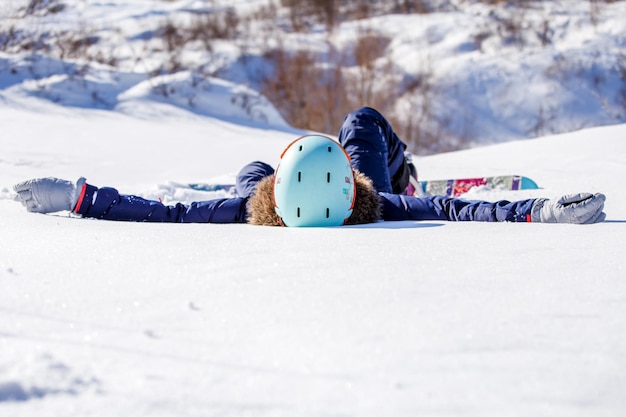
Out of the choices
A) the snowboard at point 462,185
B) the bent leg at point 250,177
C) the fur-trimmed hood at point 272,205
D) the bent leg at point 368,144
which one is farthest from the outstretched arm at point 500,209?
the snowboard at point 462,185

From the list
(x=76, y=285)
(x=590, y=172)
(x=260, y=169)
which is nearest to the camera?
(x=76, y=285)

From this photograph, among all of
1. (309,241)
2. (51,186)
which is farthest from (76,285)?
(51,186)

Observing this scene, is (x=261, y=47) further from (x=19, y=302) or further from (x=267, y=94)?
(x=19, y=302)

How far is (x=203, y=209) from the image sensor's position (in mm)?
2439

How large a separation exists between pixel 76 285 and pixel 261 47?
14110mm

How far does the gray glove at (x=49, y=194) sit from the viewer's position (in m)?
2.38

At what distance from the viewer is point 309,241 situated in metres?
1.77

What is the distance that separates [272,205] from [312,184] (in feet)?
0.57

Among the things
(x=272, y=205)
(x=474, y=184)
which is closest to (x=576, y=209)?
(x=272, y=205)

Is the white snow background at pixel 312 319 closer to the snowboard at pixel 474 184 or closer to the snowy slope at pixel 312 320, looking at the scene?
the snowy slope at pixel 312 320

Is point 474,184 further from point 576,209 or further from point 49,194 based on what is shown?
point 49,194

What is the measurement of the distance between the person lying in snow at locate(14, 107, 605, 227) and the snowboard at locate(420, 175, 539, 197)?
47.3 inches

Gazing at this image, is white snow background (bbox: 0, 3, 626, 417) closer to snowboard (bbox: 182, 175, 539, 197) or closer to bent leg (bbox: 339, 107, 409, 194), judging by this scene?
bent leg (bbox: 339, 107, 409, 194)

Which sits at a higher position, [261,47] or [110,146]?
[261,47]
